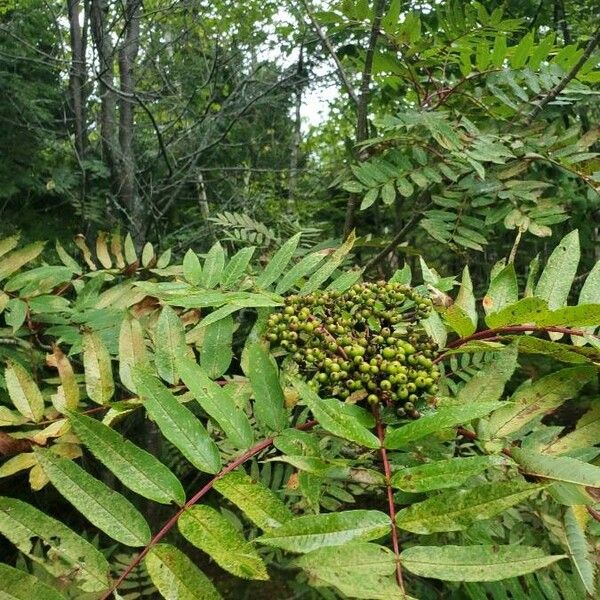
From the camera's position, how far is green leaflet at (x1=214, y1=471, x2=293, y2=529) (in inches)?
24.8

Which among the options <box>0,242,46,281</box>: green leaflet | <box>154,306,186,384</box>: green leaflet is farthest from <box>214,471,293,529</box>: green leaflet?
<box>0,242,46,281</box>: green leaflet

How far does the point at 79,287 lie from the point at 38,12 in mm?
5597

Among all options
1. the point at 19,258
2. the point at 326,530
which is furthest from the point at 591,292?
the point at 19,258

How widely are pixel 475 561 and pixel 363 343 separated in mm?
377

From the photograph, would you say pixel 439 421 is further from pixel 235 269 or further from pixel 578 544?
pixel 235 269

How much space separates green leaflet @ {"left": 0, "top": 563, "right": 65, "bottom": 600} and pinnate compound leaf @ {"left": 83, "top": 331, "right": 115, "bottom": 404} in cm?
39

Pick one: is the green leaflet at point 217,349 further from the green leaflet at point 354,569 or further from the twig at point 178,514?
the green leaflet at point 354,569

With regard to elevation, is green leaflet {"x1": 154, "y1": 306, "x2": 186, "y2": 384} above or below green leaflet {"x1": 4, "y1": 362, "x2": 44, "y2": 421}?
above

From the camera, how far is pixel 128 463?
66 cm

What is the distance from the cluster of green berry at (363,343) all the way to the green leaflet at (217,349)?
0.28 feet

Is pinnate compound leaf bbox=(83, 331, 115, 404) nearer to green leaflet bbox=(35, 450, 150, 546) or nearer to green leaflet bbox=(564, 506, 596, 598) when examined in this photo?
green leaflet bbox=(35, 450, 150, 546)

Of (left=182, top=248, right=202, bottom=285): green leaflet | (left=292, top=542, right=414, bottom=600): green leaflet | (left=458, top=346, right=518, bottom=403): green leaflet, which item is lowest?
(left=292, top=542, right=414, bottom=600): green leaflet

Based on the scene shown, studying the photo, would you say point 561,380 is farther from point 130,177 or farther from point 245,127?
point 245,127

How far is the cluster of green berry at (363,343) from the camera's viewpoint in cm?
81
